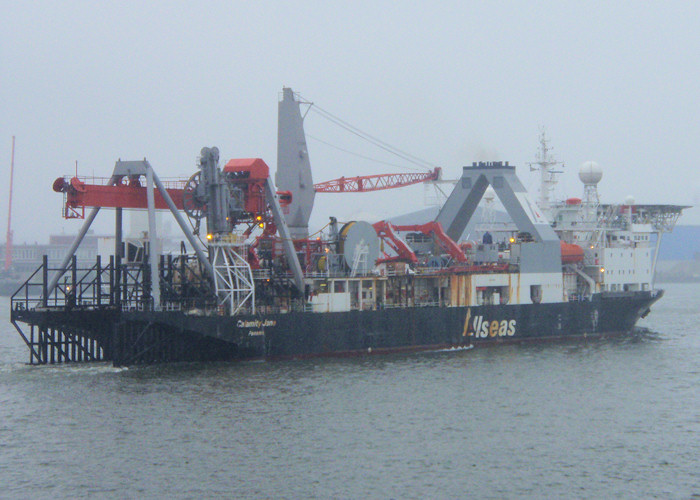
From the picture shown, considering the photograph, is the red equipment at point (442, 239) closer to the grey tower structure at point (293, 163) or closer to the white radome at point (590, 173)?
the grey tower structure at point (293, 163)

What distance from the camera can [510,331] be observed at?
53.9 m

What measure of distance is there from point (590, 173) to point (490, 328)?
45.4 feet

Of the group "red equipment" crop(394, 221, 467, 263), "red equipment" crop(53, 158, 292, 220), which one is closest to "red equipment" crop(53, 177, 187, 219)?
"red equipment" crop(53, 158, 292, 220)

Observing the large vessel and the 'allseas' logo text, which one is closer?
the large vessel

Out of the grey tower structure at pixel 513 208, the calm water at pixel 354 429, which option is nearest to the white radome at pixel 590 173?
the grey tower structure at pixel 513 208

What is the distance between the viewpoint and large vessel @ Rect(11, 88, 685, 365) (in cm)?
4350

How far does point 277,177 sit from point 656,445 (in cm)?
3022

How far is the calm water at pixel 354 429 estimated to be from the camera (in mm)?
26422

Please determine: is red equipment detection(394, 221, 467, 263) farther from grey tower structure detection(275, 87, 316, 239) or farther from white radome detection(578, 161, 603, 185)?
white radome detection(578, 161, 603, 185)

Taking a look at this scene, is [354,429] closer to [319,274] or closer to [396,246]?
[319,274]

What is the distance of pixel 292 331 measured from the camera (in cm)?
4538

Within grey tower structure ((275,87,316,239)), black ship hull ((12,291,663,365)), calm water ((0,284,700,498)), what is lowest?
calm water ((0,284,700,498))

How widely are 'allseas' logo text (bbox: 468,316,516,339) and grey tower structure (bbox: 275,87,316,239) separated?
11.1 m

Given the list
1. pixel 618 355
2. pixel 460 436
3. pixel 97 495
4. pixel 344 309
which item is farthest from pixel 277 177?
pixel 97 495
